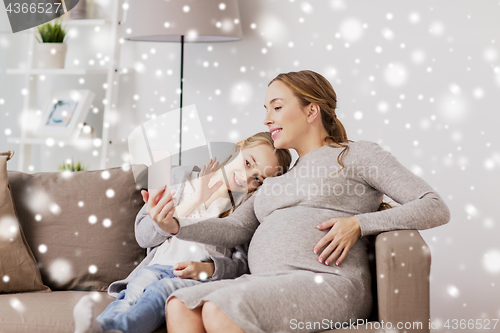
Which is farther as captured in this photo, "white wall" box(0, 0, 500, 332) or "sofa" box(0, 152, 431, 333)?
"white wall" box(0, 0, 500, 332)

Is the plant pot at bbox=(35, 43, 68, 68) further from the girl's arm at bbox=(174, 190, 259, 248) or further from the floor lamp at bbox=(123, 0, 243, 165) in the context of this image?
the girl's arm at bbox=(174, 190, 259, 248)

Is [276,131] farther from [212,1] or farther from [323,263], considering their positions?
[212,1]

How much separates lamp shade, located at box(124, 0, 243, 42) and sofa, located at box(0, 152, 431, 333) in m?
0.55

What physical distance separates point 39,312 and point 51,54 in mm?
1254

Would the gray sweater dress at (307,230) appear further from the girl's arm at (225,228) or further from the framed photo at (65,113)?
the framed photo at (65,113)

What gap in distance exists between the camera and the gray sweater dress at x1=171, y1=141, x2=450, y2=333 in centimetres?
98

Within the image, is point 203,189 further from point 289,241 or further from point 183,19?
point 183,19

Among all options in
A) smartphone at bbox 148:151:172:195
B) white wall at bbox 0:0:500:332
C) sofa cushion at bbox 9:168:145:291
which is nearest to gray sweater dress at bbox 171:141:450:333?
smartphone at bbox 148:151:172:195

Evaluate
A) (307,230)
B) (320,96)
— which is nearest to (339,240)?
(307,230)

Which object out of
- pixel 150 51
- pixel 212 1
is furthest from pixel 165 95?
pixel 212 1

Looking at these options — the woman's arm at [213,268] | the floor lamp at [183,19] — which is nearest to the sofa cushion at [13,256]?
the woman's arm at [213,268]

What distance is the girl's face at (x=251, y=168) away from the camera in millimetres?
1210

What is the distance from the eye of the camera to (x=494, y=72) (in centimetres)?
173

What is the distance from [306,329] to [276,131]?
1.72 ft
